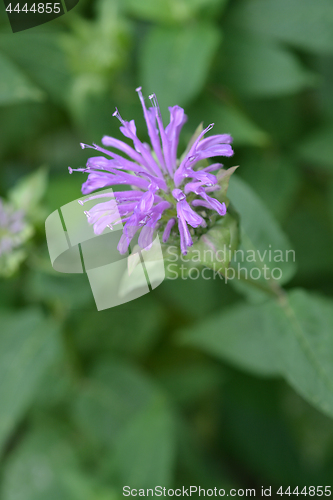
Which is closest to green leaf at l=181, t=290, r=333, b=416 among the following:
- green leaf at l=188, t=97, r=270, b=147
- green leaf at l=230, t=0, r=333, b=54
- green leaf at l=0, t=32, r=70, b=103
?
green leaf at l=188, t=97, r=270, b=147

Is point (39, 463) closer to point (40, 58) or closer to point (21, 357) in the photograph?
point (21, 357)

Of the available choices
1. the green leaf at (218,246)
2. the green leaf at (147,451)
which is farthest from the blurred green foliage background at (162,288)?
the green leaf at (218,246)

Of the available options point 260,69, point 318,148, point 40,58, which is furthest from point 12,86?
point 318,148

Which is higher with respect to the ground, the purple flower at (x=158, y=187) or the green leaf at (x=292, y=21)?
the green leaf at (x=292, y=21)

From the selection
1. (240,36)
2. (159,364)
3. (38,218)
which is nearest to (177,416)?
(159,364)

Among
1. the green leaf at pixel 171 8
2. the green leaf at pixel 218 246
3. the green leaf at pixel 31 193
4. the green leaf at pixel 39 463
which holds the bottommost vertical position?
the green leaf at pixel 39 463

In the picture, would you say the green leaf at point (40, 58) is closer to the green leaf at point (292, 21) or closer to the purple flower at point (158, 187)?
the green leaf at point (292, 21)
